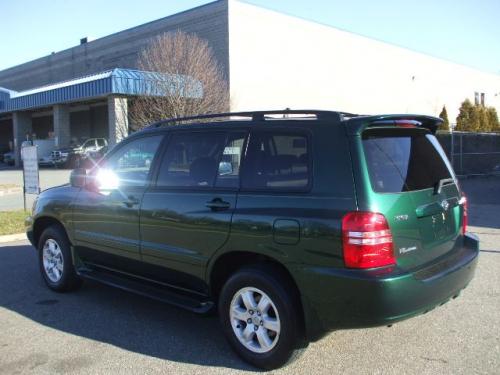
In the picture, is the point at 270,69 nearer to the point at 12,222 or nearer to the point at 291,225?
the point at 12,222

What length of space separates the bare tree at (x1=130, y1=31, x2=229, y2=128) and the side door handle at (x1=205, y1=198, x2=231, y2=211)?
21386 millimetres

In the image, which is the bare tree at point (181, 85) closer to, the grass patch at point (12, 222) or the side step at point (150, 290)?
the grass patch at point (12, 222)

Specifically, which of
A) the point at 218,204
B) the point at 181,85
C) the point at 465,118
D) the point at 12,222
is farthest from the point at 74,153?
the point at 465,118

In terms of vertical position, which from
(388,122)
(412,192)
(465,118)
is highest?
(465,118)

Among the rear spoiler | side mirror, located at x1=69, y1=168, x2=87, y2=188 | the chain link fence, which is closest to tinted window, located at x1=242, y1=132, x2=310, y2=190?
the rear spoiler

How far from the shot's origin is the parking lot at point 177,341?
385cm

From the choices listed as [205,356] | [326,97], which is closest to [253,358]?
[205,356]

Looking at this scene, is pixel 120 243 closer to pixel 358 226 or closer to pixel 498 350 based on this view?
pixel 358 226

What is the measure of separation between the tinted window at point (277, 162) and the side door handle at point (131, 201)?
4.12 feet

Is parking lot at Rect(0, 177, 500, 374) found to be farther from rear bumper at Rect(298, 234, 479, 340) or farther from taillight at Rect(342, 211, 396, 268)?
taillight at Rect(342, 211, 396, 268)

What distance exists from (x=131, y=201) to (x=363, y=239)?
2.36 metres

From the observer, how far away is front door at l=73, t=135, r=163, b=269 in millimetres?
4805

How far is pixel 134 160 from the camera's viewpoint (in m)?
5.19

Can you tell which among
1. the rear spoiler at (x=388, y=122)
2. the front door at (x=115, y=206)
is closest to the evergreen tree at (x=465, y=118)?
the rear spoiler at (x=388, y=122)
